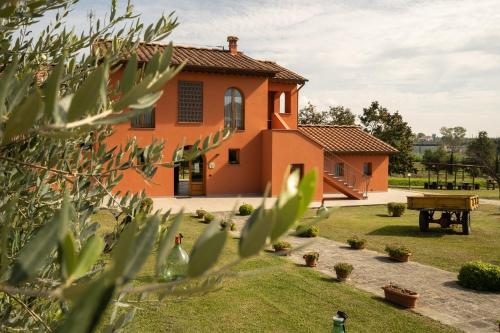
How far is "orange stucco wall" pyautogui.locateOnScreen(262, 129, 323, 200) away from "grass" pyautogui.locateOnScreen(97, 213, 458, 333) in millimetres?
13634

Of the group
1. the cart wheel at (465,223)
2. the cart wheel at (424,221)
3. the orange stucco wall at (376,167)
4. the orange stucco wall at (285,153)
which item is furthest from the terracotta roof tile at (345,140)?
the cart wheel at (465,223)

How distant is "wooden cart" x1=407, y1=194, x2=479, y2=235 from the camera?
14.7 metres

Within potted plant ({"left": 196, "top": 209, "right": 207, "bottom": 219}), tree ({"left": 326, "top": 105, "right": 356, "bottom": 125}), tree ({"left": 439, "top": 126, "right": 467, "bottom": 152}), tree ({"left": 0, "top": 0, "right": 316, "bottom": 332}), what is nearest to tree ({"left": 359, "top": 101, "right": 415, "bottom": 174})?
tree ({"left": 326, "top": 105, "right": 356, "bottom": 125})

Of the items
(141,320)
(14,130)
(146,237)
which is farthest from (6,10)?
(141,320)

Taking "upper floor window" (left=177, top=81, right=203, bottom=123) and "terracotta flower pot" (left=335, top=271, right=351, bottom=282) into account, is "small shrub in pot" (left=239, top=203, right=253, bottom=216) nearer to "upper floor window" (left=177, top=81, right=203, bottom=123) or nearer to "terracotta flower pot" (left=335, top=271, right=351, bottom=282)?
"upper floor window" (left=177, top=81, right=203, bottom=123)

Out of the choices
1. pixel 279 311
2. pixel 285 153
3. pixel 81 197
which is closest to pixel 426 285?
pixel 279 311

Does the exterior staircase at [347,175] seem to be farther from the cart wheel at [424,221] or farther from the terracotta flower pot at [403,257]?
the terracotta flower pot at [403,257]

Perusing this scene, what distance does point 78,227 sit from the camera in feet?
6.88

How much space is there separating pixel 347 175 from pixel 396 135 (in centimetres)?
1778

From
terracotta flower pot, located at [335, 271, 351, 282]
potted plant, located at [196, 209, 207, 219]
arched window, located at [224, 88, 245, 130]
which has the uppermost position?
arched window, located at [224, 88, 245, 130]

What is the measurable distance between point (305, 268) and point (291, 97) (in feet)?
59.1

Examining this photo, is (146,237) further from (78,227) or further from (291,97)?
(291,97)

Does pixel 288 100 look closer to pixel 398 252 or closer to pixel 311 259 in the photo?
pixel 398 252

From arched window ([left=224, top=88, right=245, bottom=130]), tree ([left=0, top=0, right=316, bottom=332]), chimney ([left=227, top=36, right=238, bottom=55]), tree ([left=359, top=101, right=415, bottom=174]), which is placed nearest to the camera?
tree ([left=0, top=0, right=316, bottom=332])
